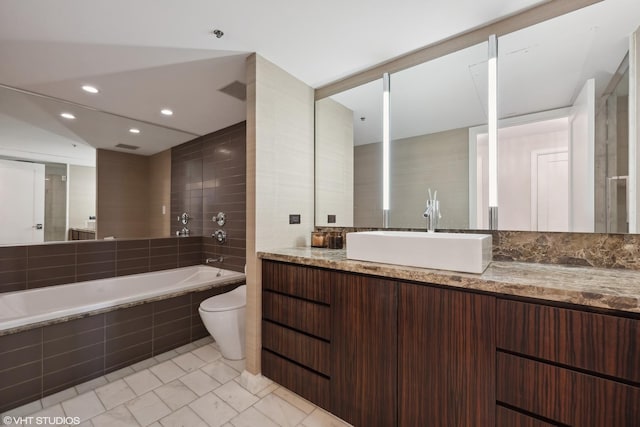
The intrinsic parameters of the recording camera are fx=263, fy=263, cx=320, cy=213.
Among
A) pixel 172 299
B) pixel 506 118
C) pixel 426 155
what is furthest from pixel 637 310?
pixel 172 299

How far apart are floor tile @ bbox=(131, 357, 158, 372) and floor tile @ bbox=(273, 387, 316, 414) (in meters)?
1.10

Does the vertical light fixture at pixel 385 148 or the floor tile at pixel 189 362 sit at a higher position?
the vertical light fixture at pixel 385 148

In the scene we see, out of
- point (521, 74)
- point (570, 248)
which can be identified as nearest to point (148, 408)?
point (570, 248)

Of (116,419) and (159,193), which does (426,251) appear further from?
(159,193)

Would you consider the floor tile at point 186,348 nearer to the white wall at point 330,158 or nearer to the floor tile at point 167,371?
the floor tile at point 167,371

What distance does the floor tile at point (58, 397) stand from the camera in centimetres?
166

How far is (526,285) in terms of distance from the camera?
96cm

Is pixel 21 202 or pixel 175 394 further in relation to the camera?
pixel 21 202

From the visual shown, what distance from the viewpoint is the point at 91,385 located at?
1.84 m

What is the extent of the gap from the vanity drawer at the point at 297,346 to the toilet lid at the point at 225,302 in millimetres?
414

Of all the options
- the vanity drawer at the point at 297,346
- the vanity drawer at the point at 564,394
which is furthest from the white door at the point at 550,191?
the vanity drawer at the point at 297,346

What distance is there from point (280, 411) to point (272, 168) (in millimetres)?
1578

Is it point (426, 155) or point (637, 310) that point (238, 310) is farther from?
point (637, 310)

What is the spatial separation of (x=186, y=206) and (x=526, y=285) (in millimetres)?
3471
